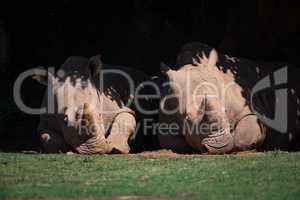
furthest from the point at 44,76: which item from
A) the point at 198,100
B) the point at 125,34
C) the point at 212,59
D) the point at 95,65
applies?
the point at 125,34

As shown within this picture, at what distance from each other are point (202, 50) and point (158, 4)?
11.4 ft

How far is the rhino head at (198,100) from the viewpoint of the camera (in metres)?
13.5

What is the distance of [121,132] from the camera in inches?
562

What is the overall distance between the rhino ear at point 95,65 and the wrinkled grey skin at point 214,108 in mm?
1120

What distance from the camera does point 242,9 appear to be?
1605 cm

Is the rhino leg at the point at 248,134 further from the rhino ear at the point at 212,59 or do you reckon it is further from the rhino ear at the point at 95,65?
the rhino ear at the point at 95,65

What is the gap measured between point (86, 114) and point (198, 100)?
1.88m

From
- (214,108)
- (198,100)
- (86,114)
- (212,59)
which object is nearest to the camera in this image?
(86,114)

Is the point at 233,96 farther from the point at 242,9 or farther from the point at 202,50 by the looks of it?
the point at 242,9

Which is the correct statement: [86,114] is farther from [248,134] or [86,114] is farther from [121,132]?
[248,134]

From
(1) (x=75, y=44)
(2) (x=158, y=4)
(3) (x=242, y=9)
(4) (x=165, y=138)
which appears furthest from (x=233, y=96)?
(1) (x=75, y=44)

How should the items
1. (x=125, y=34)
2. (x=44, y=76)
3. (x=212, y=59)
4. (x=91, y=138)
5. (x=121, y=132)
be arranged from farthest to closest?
(x=125, y=34)
(x=44, y=76)
(x=212, y=59)
(x=121, y=132)
(x=91, y=138)

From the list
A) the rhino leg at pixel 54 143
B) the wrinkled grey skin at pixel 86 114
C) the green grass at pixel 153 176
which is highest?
the wrinkled grey skin at pixel 86 114

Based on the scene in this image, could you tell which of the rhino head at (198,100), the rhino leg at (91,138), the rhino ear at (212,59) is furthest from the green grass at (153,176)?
the rhino ear at (212,59)
